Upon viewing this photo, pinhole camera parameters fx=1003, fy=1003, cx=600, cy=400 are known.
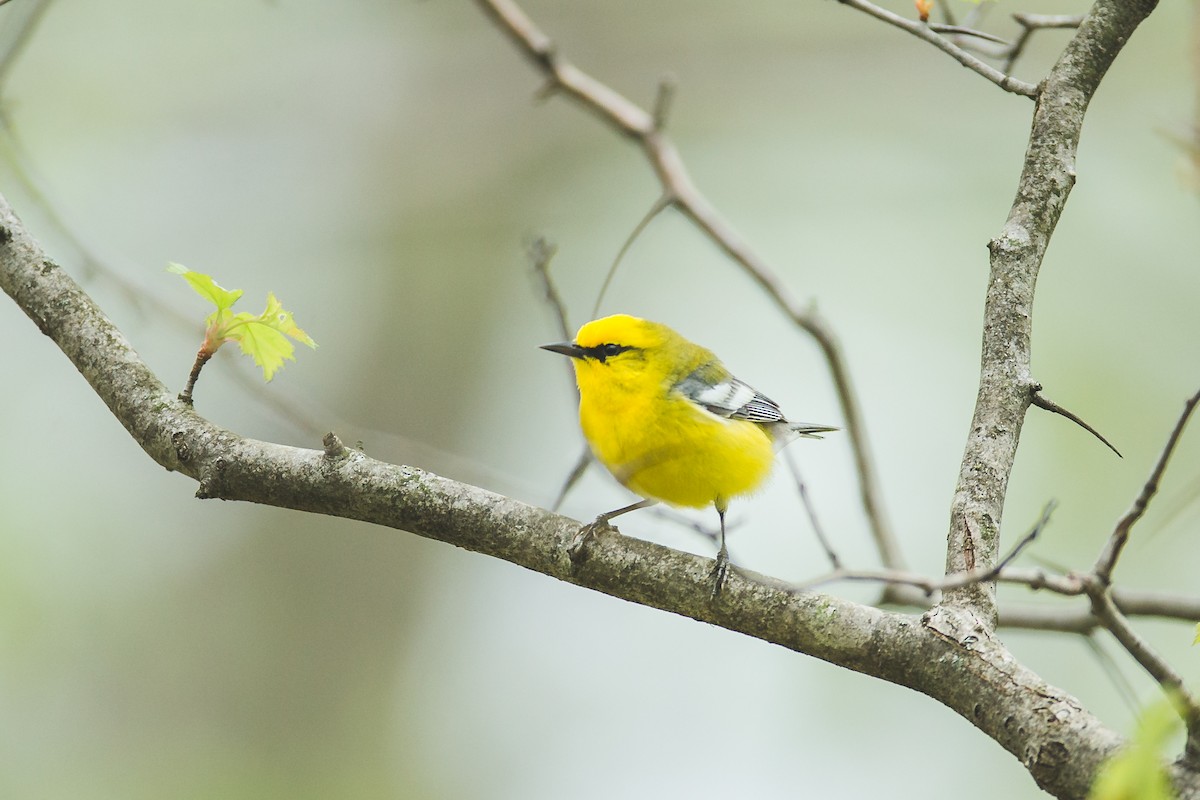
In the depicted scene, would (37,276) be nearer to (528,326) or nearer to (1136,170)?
(528,326)

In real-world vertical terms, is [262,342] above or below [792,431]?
below

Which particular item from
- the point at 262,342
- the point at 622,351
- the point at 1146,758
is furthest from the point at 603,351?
the point at 1146,758

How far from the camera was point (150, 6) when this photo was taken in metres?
8.60

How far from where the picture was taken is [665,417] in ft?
10.8

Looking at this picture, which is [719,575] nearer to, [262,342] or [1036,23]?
[262,342]

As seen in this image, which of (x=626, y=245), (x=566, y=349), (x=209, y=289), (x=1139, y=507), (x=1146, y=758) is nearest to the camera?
(x=1146, y=758)

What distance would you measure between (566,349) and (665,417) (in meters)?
0.46

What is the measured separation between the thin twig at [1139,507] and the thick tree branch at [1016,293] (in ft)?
1.57

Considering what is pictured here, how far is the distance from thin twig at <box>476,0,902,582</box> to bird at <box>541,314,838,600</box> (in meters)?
0.33

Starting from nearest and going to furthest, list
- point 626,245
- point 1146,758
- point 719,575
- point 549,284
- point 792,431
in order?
point 1146,758 < point 719,575 < point 549,284 < point 626,245 < point 792,431

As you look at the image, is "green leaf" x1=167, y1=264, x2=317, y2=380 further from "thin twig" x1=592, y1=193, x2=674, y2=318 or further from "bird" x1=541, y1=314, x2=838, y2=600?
"bird" x1=541, y1=314, x2=838, y2=600

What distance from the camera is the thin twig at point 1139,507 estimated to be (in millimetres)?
1245

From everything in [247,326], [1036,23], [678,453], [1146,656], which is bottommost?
[1146,656]

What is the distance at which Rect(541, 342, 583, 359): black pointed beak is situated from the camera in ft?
11.4
